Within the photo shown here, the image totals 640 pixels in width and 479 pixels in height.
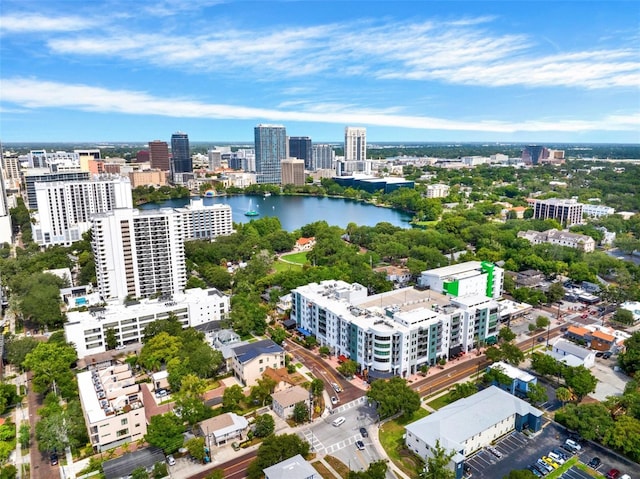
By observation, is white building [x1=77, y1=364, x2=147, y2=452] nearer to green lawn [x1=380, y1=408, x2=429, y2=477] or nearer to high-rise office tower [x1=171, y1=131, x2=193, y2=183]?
green lawn [x1=380, y1=408, x2=429, y2=477]

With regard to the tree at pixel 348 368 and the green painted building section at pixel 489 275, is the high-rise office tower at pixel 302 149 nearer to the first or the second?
the green painted building section at pixel 489 275

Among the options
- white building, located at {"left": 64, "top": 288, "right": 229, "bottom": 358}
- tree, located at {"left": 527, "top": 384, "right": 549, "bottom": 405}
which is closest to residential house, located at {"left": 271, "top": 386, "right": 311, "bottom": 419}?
white building, located at {"left": 64, "top": 288, "right": 229, "bottom": 358}

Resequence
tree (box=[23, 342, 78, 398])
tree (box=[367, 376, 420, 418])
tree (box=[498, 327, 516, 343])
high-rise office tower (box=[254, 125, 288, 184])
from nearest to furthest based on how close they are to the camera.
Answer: tree (box=[367, 376, 420, 418]) < tree (box=[23, 342, 78, 398]) < tree (box=[498, 327, 516, 343]) < high-rise office tower (box=[254, 125, 288, 184])

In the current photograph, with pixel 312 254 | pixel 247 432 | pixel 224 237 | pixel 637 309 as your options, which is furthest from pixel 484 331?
pixel 224 237

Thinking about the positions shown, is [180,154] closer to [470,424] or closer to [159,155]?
[159,155]

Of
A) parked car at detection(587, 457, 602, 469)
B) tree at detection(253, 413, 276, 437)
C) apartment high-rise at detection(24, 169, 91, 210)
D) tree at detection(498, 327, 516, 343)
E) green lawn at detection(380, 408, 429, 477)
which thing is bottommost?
parked car at detection(587, 457, 602, 469)
